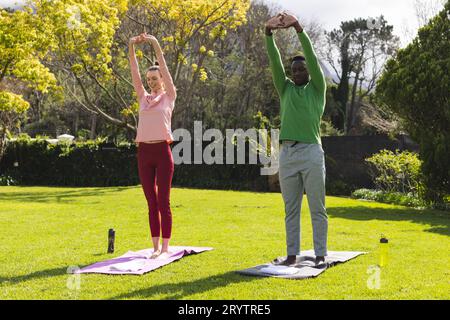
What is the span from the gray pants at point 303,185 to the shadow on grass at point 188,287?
0.85 metres

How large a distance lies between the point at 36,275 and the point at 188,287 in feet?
5.62

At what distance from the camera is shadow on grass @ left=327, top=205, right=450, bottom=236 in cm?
1142

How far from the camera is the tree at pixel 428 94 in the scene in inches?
527

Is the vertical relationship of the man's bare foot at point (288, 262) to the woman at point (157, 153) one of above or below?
below

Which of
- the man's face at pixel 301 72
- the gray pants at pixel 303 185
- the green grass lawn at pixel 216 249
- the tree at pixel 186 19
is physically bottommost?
the green grass lawn at pixel 216 249

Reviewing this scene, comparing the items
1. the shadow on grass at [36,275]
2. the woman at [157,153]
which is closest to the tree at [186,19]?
the woman at [157,153]

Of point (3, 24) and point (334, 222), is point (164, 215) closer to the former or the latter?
point (334, 222)

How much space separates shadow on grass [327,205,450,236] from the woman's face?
576 centimetres

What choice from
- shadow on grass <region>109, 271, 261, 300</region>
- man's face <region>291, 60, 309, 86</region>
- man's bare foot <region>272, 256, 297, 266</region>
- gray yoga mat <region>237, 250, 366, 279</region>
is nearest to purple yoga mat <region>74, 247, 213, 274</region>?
shadow on grass <region>109, 271, 261, 300</region>

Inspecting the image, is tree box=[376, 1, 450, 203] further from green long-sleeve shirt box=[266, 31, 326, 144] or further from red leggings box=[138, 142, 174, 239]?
red leggings box=[138, 142, 174, 239]

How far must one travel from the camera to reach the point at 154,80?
7.16 metres

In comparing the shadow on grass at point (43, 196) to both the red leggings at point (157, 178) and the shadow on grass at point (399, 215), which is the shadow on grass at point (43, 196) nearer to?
the shadow on grass at point (399, 215)
